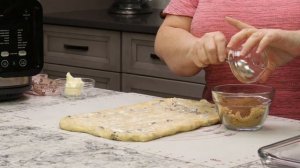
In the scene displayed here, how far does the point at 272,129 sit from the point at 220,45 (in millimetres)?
201

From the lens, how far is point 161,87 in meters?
2.81

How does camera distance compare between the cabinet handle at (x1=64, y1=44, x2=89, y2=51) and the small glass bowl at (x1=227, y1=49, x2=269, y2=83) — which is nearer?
the small glass bowl at (x1=227, y1=49, x2=269, y2=83)

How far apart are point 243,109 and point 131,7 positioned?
1975 mm

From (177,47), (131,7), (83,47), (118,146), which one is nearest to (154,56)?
(83,47)

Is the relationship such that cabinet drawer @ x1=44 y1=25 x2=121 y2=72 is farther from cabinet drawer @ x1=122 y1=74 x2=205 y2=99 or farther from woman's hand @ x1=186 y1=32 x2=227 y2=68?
woman's hand @ x1=186 y1=32 x2=227 y2=68

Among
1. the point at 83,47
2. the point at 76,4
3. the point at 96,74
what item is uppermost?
the point at 76,4

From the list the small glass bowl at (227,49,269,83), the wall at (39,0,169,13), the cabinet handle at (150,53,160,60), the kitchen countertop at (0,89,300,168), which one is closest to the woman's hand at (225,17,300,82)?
→ the small glass bowl at (227,49,269,83)

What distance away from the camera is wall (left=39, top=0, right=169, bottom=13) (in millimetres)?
3338

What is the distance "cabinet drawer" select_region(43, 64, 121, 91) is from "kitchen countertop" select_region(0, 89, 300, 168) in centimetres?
142

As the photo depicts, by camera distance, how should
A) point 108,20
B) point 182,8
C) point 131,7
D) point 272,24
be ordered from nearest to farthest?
point 272,24
point 182,8
point 108,20
point 131,7

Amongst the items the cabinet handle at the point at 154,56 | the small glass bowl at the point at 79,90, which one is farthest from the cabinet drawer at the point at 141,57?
the small glass bowl at the point at 79,90

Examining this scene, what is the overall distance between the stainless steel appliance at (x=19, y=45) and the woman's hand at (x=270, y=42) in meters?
0.53

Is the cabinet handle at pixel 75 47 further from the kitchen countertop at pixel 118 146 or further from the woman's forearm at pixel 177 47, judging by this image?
the kitchen countertop at pixel 118 146

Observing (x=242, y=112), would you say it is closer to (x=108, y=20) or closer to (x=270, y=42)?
(x=270, y=42)
